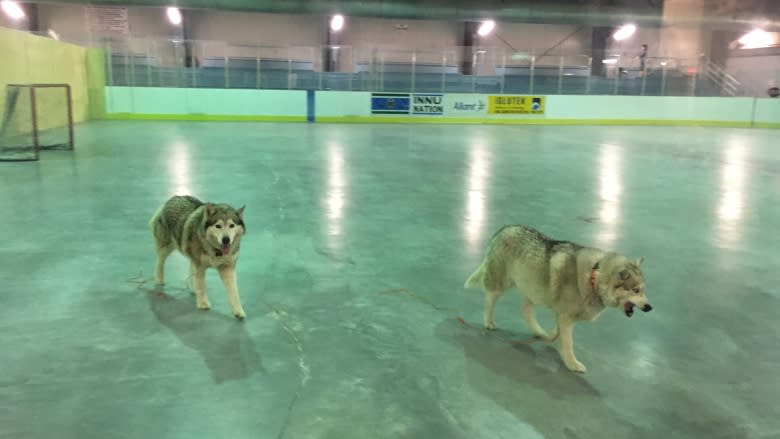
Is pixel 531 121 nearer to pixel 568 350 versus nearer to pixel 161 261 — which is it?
pixel 161 261

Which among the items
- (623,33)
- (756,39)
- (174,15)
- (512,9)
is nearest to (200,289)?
(512,9)

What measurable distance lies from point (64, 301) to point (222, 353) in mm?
1758

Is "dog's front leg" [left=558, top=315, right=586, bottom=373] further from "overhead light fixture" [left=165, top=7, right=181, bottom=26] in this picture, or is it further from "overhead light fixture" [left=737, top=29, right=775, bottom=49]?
"overhead light fixture" [left=737, top=29, right=775, bottom=49]

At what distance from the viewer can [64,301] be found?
4875mm

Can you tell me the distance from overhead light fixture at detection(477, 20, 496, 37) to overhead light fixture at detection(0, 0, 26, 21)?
70.4ft

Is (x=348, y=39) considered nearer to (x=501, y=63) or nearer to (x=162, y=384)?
(x=501, y=63)

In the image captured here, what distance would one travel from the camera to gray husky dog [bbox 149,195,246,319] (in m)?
4.19

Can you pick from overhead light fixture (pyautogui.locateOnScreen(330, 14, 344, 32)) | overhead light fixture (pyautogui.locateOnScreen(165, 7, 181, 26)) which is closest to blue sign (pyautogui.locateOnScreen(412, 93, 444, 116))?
overhead light fixture (pyautogui.locateOnScreen(330, 14, 344, 32))

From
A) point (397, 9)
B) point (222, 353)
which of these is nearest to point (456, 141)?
point (397, 9)

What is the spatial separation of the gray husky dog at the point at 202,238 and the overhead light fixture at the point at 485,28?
92.1 feet

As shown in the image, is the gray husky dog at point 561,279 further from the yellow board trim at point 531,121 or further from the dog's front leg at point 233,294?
the yellow board trim at point 531,121

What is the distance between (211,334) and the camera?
4.30 metres

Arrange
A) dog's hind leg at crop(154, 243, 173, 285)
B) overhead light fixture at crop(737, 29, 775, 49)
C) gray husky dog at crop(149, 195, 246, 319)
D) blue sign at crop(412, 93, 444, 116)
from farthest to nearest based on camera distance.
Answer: overhead light fixture at crop(737, 29, 775, 49) → blue sign at crop(412, 93, 444, 116) → dog's hind leg at crop(154, 243, 173, 285) → gray husky dog at crop(149, 195, 246, 319)

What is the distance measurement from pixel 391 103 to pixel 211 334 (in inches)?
895
